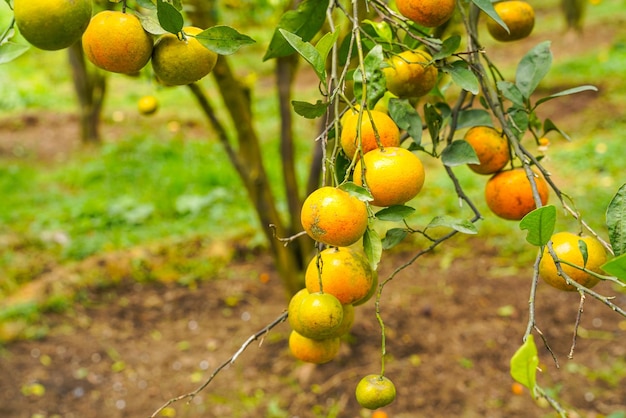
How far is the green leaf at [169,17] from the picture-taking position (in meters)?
0.51

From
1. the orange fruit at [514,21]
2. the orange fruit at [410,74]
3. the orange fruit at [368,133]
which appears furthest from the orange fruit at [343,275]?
the orange fruit at [514,21]

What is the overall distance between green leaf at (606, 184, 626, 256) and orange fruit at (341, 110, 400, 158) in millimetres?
208

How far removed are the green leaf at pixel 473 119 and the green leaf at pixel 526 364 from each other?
1.40ft

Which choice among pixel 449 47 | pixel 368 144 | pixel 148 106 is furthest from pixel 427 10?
pixel 148 106

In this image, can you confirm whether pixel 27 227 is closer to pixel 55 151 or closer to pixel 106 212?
pixel 106 212

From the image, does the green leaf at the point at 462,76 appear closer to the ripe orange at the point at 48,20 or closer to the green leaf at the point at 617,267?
the green leaf at the point at 617,267

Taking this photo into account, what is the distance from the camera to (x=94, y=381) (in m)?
2.21

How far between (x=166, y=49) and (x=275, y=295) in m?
2.19

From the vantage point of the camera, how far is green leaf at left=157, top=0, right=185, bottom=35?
1.68ft

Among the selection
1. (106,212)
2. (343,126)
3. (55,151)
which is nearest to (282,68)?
(343,126)

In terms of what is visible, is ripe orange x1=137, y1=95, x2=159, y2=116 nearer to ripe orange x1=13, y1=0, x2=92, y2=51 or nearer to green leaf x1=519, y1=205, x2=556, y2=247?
ripe orange x1=13, y1=0, x2=92, y2=51

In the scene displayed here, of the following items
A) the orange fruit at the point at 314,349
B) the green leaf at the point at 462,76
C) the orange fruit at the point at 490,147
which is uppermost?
the green leaf at the point at 462,76

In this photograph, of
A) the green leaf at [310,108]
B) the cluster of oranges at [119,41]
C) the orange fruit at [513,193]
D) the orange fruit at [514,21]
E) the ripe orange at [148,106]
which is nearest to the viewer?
the cluster of oranges at [119,41]

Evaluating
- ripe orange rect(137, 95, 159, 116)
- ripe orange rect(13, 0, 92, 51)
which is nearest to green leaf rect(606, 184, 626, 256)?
ripe orange rect(13, 0, 92, 51)
